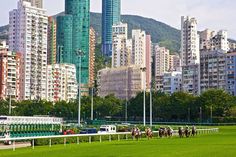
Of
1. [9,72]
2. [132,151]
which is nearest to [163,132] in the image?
[132,151]

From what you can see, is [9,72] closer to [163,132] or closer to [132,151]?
[163,132]

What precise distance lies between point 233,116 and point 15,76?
293 ft

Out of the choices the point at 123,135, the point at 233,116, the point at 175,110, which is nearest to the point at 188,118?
the point at 175,110

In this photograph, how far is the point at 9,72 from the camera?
186625 mm

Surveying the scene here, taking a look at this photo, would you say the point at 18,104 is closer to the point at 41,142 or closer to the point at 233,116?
the point at 233,116

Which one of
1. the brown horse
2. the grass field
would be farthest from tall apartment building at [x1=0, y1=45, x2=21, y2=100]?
the grass field

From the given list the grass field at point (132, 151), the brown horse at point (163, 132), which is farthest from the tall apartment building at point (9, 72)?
the grass field at point (132, 151)

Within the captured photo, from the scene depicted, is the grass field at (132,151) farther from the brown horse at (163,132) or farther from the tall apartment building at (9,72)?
the tall apartment building at (9,72)

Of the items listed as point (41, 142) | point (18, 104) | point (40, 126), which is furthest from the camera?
point (18, 104)

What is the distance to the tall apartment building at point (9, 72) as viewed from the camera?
182125 mm

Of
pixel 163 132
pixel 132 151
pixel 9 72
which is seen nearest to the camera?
pixel 132 151

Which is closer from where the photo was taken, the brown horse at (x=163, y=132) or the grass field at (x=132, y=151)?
the grass field at (x=132, y=151)

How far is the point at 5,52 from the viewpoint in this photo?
603 ft

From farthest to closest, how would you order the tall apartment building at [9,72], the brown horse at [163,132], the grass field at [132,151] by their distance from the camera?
the tall apartment building at [9,72] < the brown horse at [163,132] < the grass field at [132,151]
